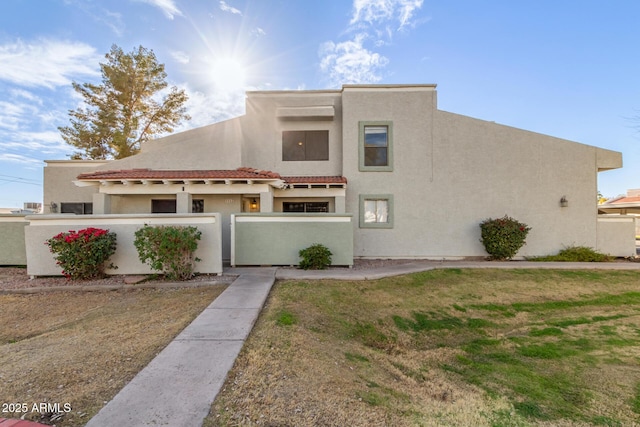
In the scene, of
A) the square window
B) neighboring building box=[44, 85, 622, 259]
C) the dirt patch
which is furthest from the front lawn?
the square window

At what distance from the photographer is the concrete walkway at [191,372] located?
2.38 meters

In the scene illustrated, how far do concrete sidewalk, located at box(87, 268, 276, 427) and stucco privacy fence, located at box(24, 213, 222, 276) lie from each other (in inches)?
127

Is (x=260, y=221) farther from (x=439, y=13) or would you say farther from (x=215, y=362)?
(x=439, y=13)

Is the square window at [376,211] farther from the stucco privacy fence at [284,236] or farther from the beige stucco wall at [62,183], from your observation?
the beige stucco wall at [62,183]

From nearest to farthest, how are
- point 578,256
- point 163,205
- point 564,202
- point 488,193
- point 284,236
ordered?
point 284,236
point 578,256
point 564,202
point 488,193
point 163,205

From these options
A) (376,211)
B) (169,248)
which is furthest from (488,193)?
(169,248)

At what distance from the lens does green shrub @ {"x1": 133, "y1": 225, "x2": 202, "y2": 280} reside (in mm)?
7574

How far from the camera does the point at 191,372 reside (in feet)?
10.2

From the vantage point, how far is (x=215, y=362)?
3.34m

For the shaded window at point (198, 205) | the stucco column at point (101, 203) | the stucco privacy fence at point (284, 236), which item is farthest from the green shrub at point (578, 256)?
the stucco column at point (101, 203)

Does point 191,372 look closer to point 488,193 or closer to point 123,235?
point 123,235

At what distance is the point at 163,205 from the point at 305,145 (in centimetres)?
720

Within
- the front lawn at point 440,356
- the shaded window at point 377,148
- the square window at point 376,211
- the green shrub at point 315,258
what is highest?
the shaded window at point 377,148

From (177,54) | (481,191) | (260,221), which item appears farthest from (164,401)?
(177,54)
